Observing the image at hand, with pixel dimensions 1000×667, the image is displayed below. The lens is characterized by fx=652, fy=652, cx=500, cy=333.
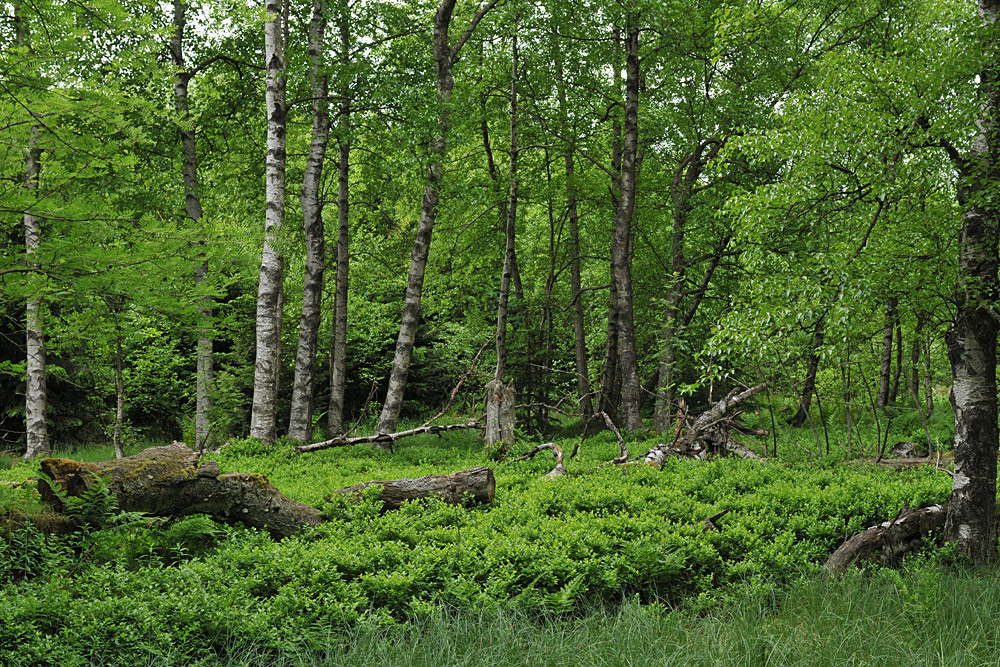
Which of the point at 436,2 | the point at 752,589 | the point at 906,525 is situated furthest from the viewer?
the point at 436,2

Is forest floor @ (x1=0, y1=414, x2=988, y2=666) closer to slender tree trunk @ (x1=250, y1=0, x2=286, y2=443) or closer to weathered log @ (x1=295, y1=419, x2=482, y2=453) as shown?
weathered log @ (x1=295, y1=419, x2=482, y2=453)

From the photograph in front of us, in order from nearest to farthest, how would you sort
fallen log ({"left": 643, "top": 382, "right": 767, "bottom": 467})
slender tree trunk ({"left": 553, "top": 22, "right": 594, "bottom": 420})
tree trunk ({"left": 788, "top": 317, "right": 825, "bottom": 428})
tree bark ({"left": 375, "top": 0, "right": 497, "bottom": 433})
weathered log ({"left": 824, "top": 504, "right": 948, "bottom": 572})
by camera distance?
weathered log ({"left": 824, "top": 504, "right": 948, "bottom": 572}) → tree trunk ({"left": 788, "top": 317, "right": 825, "bottom": 428}) → fallen log ({"left": 643, "top": 382, "right": 767, "bottom": 467}) → tree bark ({"left": 375, "top": 0, "right": 497, "bottom": 433}) → slender tree trunk ({"left": 553, "top": 22, "right": 594, "bottom": 420})

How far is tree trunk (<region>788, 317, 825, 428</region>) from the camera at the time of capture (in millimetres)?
7477

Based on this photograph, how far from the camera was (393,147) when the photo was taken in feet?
39.0

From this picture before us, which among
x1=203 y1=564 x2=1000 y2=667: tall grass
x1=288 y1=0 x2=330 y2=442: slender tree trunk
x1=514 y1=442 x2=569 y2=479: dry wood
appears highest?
x1=288 y1=0 x2=330 y2=442: slender tree trunk

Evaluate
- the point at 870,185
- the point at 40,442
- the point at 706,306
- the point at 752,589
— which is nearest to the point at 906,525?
the point at 752,589

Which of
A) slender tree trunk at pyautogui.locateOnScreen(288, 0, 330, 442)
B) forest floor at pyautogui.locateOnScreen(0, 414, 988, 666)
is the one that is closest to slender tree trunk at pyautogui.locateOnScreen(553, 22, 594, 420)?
slender tree trunk at pyautogui.locateOnScreen(288, 0, 330, 442)

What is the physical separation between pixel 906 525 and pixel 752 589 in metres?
2.51

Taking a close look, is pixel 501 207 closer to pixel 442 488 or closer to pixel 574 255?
pixel 574 255

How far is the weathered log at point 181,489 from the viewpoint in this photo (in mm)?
5593

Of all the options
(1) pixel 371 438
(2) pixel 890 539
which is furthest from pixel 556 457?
(2) pixel 890 539

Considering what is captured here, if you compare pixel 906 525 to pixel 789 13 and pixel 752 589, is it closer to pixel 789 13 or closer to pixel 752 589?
pixel 752 589

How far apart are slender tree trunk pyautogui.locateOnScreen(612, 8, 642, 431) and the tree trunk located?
3226mm

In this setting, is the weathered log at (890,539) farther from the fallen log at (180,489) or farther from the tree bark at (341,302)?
the tree bark at (341,302)
